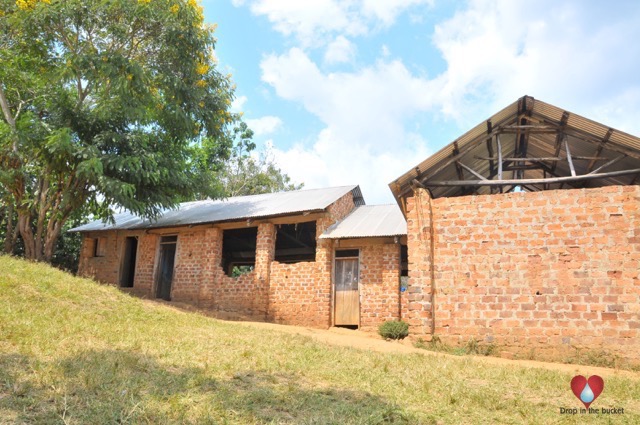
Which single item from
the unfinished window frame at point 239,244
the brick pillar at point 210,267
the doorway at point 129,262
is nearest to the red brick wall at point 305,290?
the brick pillar at point 210,267

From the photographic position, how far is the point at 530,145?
10.5 meters

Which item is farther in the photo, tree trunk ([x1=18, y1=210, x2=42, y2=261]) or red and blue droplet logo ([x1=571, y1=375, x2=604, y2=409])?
tree trunk ([x1=18, y1=210, x2=42, y2=261])

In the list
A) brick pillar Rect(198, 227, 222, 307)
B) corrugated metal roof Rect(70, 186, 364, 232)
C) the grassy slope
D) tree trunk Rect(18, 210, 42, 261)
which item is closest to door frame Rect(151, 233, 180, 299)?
Answer: corrugated metal roof Rect(70, 186, 364, 232)

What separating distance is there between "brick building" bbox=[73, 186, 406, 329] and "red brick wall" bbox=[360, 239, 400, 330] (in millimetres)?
29

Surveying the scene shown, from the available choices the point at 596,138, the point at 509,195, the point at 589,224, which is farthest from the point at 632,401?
the point at 596,138

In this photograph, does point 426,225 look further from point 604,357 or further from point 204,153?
point 204,153

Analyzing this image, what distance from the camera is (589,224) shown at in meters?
8.05

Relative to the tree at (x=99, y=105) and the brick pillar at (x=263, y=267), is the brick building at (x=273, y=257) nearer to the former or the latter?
the brick pillar at (x=263, y=267)

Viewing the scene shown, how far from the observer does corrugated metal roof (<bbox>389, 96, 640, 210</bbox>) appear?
28.8ft

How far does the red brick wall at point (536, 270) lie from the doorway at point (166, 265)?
10.3 meters

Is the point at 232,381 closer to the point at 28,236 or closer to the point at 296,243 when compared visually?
the point at 28,236

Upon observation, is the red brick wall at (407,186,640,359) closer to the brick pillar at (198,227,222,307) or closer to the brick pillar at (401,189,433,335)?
the brick pillar at (401,189,433,335)

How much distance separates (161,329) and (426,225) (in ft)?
17.9

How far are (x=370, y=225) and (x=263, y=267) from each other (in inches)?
144
